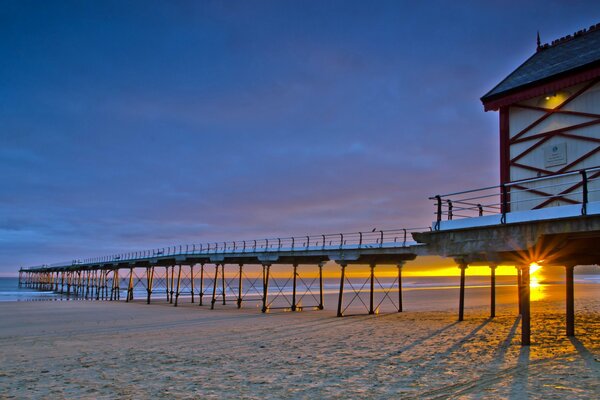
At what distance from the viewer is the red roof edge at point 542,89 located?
11875mm

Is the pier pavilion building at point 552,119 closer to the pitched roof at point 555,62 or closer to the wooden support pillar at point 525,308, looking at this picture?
the pitched roof at point 555,62

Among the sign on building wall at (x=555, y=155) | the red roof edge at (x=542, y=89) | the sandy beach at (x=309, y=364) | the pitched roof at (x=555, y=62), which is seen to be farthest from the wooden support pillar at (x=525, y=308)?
the pitched roof at (x=555, y=62)

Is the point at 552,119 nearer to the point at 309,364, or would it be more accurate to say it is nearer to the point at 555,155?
the point at 555,155

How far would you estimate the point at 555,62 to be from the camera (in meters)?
13.4

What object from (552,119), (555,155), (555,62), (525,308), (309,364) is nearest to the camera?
(309,364)

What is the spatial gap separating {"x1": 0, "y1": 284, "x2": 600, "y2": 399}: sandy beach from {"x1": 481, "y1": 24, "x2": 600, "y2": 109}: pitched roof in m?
6.97

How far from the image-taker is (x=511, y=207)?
13.1 meters

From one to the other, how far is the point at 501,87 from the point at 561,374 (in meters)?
8.46

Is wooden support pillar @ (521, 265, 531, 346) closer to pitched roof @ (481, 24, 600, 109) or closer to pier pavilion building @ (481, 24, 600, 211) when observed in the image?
pier pavilion building @ (481, 24, 600, 211)

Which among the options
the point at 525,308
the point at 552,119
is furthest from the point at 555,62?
the point at 525,308

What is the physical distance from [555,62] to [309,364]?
417 inches

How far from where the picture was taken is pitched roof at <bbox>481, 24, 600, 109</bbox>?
1228 centimetres

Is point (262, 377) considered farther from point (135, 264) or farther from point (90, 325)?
point (135, 264)

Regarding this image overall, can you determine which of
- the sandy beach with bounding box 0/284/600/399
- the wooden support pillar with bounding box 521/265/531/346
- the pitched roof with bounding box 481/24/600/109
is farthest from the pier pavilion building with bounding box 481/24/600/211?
the sandy beach with bounding box 0/284/600/399
